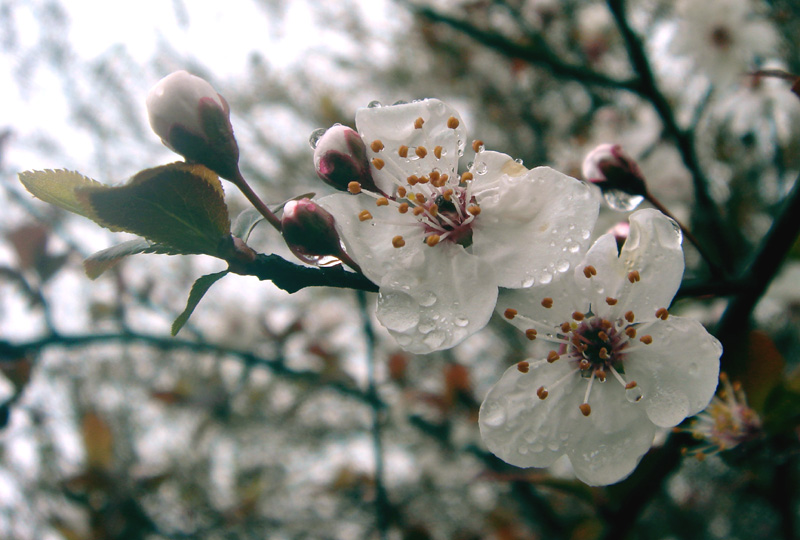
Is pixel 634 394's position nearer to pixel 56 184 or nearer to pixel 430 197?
pixel 430 197

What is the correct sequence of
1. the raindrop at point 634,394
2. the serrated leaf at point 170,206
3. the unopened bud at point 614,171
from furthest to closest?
1. the unopened bud at point 614,171
2. the raindrop at point 634,394
3. the serrated leaf at point 170,206

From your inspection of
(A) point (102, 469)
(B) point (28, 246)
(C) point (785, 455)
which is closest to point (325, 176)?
(C) point (785, 455)

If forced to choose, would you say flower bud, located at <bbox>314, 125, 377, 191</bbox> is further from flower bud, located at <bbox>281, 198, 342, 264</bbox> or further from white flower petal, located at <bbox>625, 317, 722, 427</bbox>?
white flower petal, located at <bbox>625, 317, 722, 427</bbox>

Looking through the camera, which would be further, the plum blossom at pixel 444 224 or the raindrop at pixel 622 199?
the raindrop at pixel 622 199

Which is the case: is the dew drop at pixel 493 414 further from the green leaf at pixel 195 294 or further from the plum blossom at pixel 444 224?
the green leaf at pixel 195 294

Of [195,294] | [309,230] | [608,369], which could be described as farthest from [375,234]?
[608,369]

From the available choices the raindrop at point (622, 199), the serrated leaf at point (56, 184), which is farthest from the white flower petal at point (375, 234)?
the raindrop at point (622, 199)
